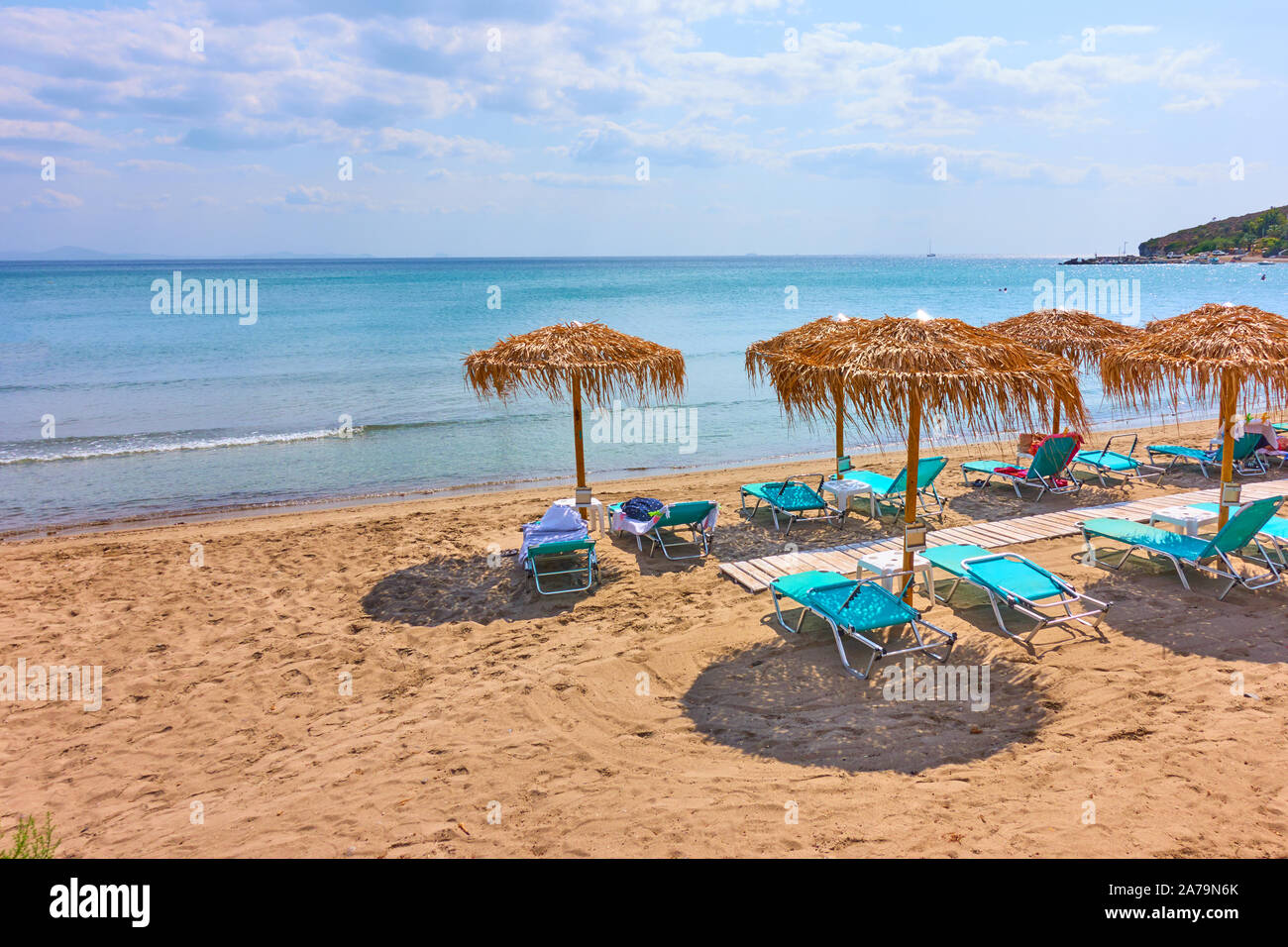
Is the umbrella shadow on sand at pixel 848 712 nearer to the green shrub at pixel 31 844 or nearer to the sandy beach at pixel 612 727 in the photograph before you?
the sandy beach at pixel 612 727

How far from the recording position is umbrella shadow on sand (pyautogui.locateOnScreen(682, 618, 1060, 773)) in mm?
4457

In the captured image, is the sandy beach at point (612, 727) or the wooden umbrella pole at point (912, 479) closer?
the sandy beach at point (612, 727)

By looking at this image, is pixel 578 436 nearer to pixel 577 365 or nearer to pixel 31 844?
pixel 577 365

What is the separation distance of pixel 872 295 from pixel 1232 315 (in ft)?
228

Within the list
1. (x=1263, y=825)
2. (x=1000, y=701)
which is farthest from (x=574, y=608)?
(x=1263, y=825)

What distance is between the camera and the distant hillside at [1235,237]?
336 feet

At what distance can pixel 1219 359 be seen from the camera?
665 cm

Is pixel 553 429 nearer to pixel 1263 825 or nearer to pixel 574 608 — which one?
pixel 574 608

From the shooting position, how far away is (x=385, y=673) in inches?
231

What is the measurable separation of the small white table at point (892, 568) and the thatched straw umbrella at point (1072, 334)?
4.80 metres

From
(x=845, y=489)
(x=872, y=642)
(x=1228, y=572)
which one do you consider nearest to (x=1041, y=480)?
(x=845, y=489)

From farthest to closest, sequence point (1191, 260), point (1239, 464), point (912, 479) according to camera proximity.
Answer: point (1191, 260)
point (1239, 464)
point (912, 479)

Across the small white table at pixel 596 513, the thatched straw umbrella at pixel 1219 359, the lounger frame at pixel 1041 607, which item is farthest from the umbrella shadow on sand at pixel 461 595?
the thatched straw umbrella at pixel 1219 359

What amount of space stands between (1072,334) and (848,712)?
320 inches
